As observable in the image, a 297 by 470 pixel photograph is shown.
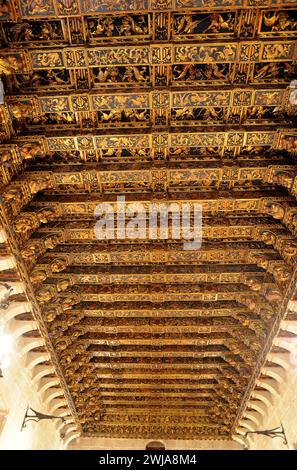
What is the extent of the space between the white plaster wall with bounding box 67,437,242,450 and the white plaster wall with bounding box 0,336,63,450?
Result: 616 centimetres

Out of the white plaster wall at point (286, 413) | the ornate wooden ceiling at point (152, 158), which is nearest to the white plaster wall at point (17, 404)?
the ornate wooden ceiling at point (152, 158)

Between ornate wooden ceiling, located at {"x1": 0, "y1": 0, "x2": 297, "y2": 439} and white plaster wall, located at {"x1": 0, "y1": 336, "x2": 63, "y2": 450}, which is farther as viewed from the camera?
white plaster wall, located at {"x1": 0, "y1": 336, "x2": 63, "y2": 450}

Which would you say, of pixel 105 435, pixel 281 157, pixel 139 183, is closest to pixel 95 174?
pixel 139 183

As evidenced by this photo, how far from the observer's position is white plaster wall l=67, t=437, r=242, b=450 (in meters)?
16.7

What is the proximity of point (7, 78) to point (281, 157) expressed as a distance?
5.38 metres

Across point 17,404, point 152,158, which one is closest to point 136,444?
point 17,404

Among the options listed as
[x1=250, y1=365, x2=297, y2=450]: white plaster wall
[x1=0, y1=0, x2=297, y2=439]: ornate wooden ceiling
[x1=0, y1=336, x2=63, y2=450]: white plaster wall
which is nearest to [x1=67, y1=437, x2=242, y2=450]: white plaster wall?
[x1=250, y1=365, x2=297, y2=450]: white plaster wall

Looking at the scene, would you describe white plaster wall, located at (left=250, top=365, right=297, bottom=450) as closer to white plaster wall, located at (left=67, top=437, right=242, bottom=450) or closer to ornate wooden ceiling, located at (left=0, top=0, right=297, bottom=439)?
ornate wooden ceiling, located at (left=0, top=0, right=297, bottom=439)

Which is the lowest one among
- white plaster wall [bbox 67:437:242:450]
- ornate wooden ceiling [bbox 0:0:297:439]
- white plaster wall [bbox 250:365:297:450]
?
white plaster wall [bbox 67:437:242:450]

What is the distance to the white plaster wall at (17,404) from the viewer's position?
8359 millimetres

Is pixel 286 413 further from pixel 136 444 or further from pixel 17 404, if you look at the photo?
pixel 136 444

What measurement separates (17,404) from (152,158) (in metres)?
7.99

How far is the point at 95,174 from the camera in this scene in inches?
263

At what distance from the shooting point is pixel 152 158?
21.8ft
